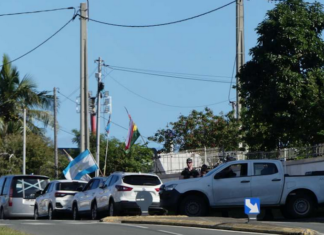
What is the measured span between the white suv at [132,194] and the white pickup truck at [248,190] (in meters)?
1.76

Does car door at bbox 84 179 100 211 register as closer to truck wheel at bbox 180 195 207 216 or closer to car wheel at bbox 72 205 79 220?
car wheel at bbox 72 205 79 220

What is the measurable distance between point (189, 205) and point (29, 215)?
1094cm

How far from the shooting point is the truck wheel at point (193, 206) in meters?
23.4

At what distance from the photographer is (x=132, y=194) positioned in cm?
2489

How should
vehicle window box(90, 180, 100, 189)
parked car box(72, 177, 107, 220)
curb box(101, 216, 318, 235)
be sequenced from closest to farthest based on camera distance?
1. curb box(101, 216, 318, 235)
2. parked car box(72, 177, 107, 220)
3. vehicle window box(90, 180, 100, 189)

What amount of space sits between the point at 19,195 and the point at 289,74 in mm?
11983

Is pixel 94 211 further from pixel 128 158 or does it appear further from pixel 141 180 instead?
pixel 128 158

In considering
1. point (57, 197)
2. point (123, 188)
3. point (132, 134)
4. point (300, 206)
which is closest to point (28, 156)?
point (132, 134)

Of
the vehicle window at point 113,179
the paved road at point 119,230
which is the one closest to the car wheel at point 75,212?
the vehicle window at point 113,179

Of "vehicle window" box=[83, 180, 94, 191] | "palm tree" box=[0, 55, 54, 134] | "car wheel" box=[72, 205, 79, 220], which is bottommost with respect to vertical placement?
"car wheel" box=[72, 205, 79, 220]

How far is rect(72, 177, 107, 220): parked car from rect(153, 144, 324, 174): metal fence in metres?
4.45

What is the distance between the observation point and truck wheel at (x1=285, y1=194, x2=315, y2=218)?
23.0 meters

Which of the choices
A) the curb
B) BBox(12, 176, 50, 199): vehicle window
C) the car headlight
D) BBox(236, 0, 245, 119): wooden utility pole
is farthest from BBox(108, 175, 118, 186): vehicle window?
BBox(236, 0, 245, 119): wooden utility pole

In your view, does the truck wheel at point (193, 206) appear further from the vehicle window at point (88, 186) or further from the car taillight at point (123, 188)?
the vehicle window at point (88, 186)
